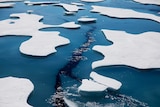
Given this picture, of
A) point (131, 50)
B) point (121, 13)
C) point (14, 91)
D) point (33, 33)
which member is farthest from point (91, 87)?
point (121, 13)

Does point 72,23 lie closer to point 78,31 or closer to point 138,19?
point 78,31

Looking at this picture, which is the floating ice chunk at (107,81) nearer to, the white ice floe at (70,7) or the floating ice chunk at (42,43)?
the floating ice chunk at (42,43)

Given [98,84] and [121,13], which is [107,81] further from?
[121,13]

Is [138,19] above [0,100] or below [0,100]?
above

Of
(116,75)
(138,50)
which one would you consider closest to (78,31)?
(138,50)

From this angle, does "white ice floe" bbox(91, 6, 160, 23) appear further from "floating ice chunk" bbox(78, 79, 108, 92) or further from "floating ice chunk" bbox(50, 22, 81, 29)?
"floating ice chunk" bbox(78, 79, 108, 92)

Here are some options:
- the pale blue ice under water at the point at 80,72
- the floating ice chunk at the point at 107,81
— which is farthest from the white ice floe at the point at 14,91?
the floating ice chunk at the point at 107,81
